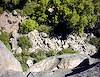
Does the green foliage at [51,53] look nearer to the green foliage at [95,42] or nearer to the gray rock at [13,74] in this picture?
the green foliage at [95,42]

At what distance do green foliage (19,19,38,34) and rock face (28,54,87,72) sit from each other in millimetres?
2938

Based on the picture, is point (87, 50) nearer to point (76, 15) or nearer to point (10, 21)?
point (76, 15)

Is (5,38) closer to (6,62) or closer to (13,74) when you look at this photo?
(6,62)

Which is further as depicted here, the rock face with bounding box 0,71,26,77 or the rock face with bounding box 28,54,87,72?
the rock face with bounding box 28,54,87,72

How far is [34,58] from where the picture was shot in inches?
772

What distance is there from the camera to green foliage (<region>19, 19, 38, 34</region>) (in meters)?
20.7

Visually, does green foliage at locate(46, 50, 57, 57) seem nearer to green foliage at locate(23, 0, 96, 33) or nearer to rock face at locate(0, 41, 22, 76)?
green foliage at locate(23, 0, 96, 33)

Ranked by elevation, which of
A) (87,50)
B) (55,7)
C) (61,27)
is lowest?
(87,50)

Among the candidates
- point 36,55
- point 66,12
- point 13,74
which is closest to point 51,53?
point 36,55

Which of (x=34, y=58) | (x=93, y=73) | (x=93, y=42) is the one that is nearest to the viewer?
(x=93, y=73)

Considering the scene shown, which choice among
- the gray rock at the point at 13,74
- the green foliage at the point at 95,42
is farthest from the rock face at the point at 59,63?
the green foliage at the point at 95,42

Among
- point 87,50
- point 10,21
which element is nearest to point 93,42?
point 87,50

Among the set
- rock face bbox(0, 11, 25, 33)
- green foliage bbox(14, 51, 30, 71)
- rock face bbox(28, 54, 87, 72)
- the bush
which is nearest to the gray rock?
rock face bbox(28, 54, 87, 72)

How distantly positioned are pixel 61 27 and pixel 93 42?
225 cm
